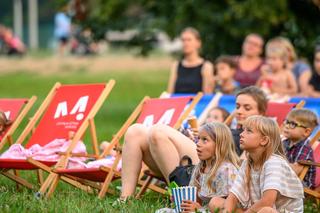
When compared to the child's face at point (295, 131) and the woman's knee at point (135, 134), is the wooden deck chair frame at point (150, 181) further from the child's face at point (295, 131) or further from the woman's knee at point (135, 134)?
the child's face at point (295, 131)

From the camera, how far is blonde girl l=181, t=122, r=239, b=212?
24.6 feet

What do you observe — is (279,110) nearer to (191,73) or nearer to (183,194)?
(191,73)

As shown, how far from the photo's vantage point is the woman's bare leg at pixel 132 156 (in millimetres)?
Answer: 8172

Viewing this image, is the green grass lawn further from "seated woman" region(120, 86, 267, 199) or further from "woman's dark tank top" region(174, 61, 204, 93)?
"woman's dark tank top" region(174, 61, 204, 93)

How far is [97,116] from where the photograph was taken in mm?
18172

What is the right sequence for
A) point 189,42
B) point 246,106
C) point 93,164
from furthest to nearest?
point 189,42 → point 93,164 → point 246,106

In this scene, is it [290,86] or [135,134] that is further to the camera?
[290,86]

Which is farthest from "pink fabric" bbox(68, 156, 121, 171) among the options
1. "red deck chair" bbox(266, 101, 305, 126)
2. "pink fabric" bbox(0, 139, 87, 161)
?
"red deck chair" bbox(266, 101, 305, 126)

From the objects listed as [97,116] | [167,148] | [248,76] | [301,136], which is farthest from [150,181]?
[97,116]

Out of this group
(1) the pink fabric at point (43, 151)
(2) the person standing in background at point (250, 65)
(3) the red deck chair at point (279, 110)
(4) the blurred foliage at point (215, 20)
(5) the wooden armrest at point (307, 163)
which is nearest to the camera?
(5) the wooden armrest at point (307, 163)

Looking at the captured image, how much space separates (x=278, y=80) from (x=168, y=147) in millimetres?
3810

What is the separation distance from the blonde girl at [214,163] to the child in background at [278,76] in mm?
4007

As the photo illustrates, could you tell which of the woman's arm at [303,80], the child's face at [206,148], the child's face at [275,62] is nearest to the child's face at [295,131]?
the child's face at [206,148]

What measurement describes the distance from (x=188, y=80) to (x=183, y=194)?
5.30 meters
